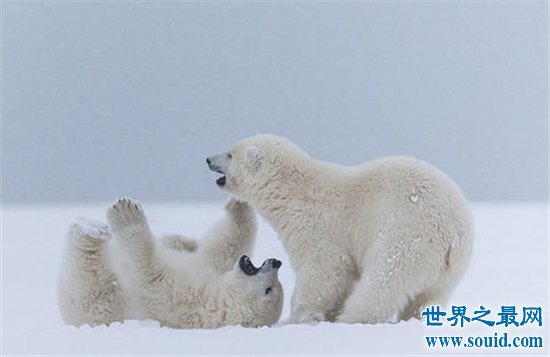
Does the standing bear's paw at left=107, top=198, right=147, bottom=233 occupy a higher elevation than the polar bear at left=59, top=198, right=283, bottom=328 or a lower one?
higher

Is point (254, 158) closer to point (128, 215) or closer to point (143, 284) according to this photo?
point (128, 215)

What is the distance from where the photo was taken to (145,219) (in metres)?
5.61

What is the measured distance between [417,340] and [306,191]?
1.58 metres

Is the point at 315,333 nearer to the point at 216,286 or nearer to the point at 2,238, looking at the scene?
the point at 216,286

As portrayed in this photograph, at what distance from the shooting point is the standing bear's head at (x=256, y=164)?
628 cm

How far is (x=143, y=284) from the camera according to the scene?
5613mm

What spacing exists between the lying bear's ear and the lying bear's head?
81 centimetres

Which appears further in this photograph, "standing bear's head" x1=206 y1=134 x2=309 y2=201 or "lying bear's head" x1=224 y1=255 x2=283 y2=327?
"standing bear's head" x1=206 y1=134 x2=309 y2=201

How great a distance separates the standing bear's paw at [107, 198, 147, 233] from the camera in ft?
18.3

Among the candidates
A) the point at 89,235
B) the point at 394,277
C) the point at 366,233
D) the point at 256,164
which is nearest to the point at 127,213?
the point at 89,235

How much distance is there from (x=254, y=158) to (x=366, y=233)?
1046 millimetres

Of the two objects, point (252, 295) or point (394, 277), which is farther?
point (252, 295)

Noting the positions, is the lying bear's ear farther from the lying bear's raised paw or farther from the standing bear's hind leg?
the standing bear's hind leg

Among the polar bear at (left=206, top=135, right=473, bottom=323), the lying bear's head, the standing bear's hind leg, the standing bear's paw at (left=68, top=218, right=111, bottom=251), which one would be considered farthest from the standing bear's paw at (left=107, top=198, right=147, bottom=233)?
the standing bear's hind leg
